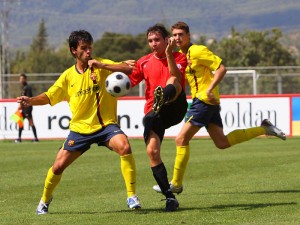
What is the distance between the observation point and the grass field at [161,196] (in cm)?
1140

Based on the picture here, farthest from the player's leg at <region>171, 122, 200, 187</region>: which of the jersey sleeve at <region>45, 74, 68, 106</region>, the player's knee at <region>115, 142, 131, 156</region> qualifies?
the jersey sleeve at <region>45, 74, 68, 106</region>

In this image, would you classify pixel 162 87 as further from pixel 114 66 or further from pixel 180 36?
pixel 180 36

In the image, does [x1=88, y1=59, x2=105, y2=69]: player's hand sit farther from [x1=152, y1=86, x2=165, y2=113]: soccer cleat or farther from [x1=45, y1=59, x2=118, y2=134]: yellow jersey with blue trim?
[x1=152, y1=86, x2=165, y2=113]: soccer cleat

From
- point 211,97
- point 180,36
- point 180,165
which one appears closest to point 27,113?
point 180,165

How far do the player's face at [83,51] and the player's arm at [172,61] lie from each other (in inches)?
35.1

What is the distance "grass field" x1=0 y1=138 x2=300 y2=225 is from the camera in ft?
37.4

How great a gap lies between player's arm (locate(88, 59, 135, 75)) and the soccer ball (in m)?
0.12

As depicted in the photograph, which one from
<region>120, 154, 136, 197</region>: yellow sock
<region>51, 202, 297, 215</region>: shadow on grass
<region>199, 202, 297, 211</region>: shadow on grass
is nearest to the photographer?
<region>120, 154, 136, 197</region>: yellow sock

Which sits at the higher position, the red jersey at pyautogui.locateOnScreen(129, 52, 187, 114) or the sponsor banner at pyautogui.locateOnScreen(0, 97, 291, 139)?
the red jersey at pyautogui.locateOnScreen(129, 52, 187, 114)

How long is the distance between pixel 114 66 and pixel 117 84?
0.39 meters

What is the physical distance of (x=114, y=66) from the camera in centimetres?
1168

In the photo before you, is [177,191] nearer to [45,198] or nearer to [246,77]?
[45,198]

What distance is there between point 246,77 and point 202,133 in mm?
11127

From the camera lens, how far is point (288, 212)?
454 inches
